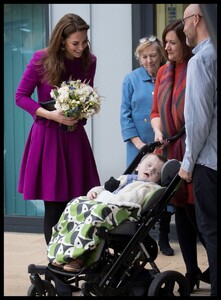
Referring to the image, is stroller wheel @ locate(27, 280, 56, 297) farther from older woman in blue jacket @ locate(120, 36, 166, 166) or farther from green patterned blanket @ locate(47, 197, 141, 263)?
older woman in blue jacket @ locate(120, 36, 166, 166)

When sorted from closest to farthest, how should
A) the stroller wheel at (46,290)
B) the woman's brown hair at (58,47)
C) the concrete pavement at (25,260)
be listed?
the stroller wheel at (46,290) → the woman's brown hair at (58,47) → the concrete pavement at (25,260)

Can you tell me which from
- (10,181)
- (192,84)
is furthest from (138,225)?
(10,181)

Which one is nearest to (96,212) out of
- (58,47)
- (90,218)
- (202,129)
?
(90,218)

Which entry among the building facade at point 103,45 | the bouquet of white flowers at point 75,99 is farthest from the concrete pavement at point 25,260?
the bouquet of white flowers at point 75,99

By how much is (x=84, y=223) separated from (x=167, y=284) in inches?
27.7

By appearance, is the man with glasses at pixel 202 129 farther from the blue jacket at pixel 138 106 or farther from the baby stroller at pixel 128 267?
the blue jacket at pixel 138 106

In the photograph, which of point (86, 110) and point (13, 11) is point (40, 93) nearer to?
point (86, 110)

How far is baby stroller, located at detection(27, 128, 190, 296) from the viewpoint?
4676mm

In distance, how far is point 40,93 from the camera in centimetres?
587

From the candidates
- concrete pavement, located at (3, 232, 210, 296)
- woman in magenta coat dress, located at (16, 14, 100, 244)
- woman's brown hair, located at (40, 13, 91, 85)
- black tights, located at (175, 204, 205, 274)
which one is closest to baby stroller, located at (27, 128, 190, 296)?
black tights, located at (175, 204, 205, 274)

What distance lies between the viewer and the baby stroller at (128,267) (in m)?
4.68

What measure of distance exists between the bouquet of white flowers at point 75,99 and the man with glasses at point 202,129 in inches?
41.0

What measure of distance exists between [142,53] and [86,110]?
131 cm

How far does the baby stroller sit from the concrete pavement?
0.74 meters
